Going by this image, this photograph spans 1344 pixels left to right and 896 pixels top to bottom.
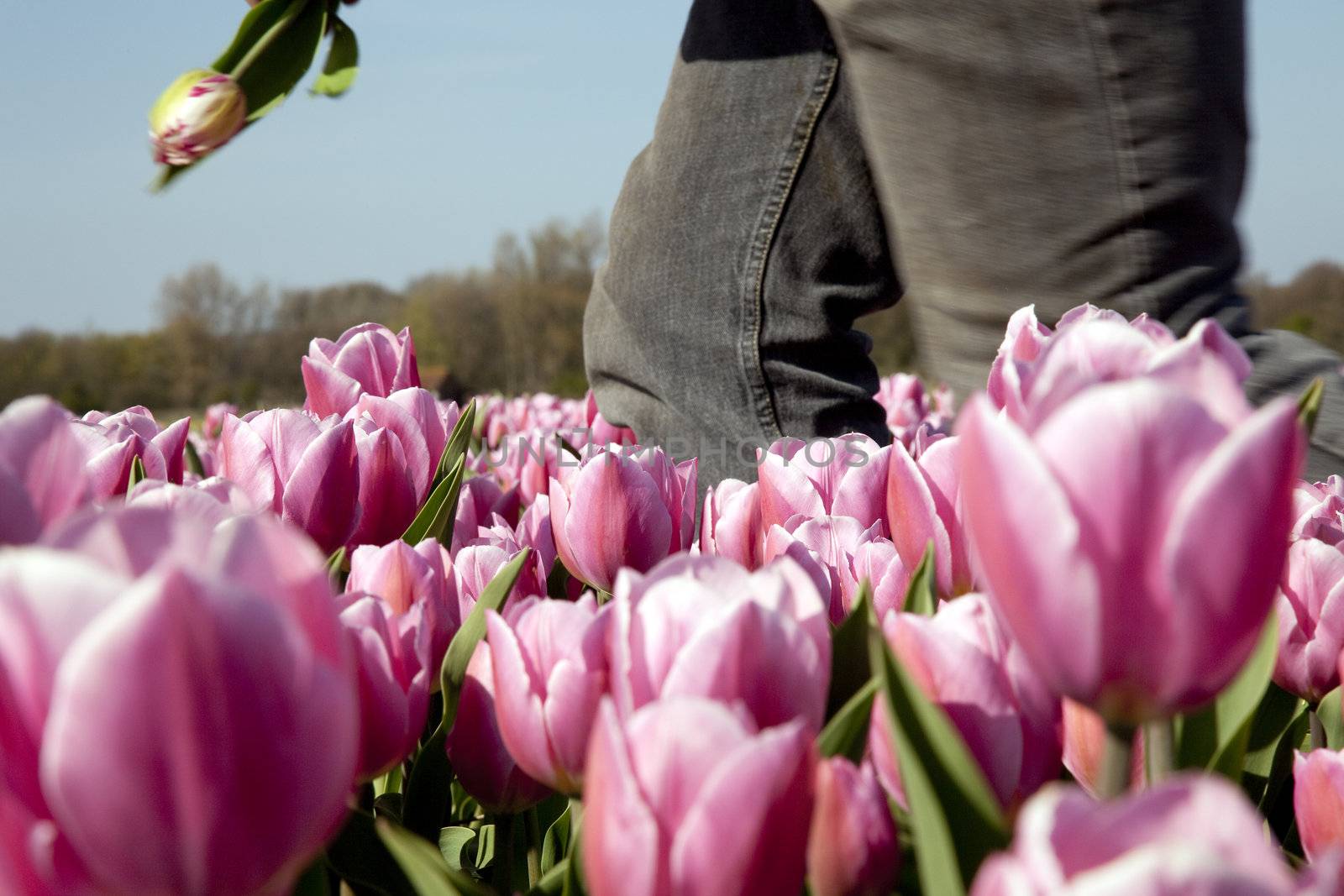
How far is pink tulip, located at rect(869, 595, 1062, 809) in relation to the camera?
21.7 inches

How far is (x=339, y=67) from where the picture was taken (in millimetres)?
2242

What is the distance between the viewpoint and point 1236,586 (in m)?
0.42

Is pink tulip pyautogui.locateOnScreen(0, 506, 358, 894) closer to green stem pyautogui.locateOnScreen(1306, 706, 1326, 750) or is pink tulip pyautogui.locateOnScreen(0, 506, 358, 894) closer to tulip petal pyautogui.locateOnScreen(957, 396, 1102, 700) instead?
tulip petal pyautogui.locateOnScreen(957, 396, 1102, 700)

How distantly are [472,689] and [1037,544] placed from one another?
1.26 ft

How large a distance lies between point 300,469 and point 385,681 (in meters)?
0.43

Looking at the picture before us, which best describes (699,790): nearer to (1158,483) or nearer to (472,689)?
(1158,483)

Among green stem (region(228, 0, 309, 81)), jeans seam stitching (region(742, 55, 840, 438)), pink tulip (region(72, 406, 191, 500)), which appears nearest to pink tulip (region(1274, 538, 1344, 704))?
pink tulip (region(72, 406, 191, 500))

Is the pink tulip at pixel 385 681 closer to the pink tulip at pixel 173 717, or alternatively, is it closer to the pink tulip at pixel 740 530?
the pink tulip at pixel 173 717

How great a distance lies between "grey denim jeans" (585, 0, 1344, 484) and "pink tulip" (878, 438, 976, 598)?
65cm

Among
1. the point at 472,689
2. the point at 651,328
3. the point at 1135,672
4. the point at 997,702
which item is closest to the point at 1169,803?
the point at 1135,672

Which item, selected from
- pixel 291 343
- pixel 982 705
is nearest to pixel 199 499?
pixel 982 705

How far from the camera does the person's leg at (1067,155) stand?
1364 mm

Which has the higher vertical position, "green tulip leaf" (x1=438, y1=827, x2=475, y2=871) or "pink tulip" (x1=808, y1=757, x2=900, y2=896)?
"pink tulip" (x1=808, y1=757, x2=900, y2=896)

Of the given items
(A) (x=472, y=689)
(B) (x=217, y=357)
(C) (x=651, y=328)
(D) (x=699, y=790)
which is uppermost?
(D) (x=699, y=790)
